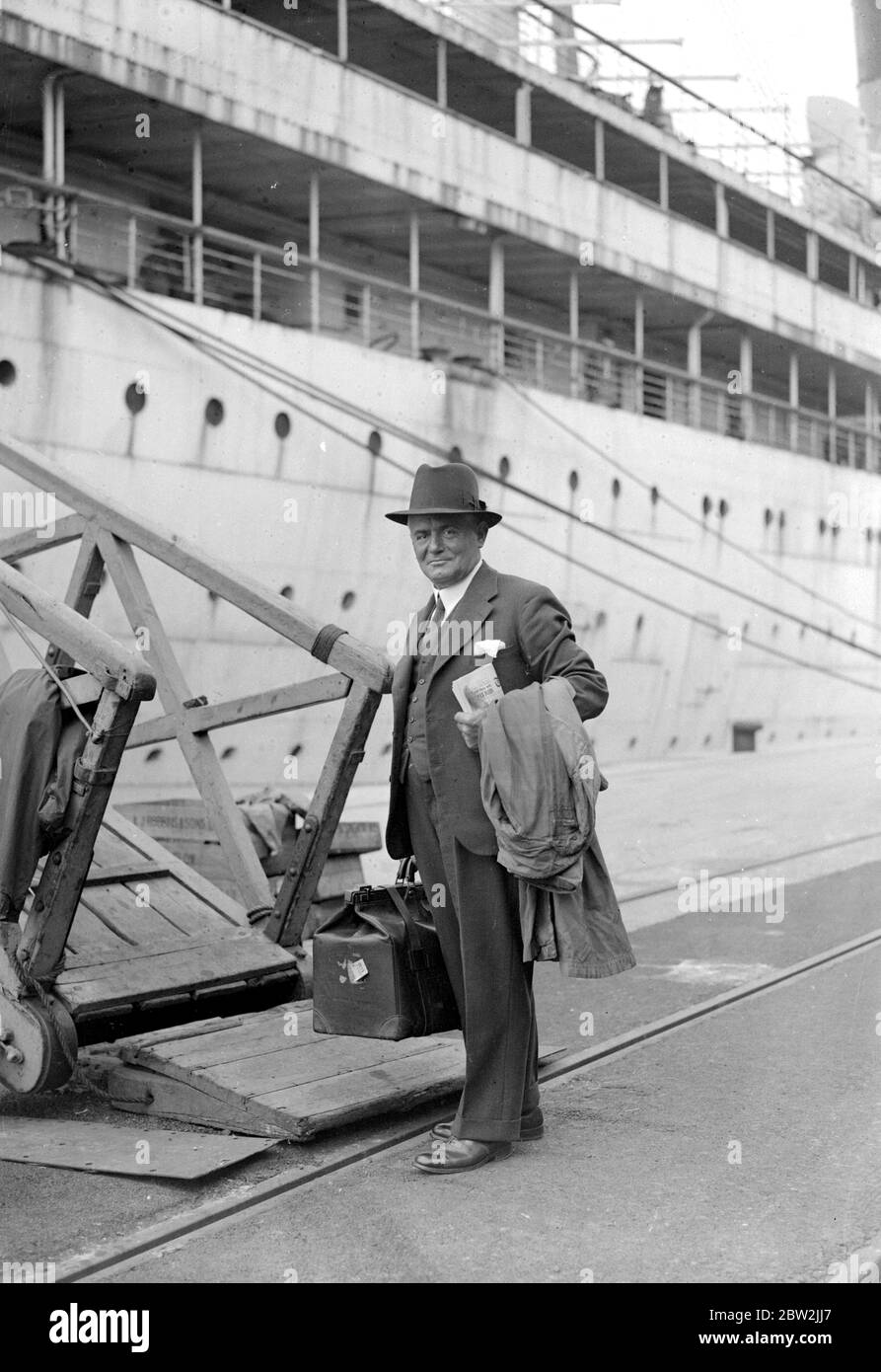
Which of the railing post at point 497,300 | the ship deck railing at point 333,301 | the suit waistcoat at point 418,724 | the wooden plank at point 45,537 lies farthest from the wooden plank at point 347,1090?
the railing post at point 497,300

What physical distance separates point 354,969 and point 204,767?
1711 millimetres

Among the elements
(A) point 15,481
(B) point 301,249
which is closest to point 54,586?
(A) point 15,481

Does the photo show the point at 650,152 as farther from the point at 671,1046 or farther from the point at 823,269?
the point at 671,1046

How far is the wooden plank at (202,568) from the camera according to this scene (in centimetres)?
534

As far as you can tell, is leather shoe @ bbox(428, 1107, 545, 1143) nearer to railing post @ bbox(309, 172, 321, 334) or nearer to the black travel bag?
the black travel bag

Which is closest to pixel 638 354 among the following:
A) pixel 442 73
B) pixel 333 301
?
pixel 442 73

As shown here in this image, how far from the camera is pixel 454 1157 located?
4168mm

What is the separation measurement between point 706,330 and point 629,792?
494 inches

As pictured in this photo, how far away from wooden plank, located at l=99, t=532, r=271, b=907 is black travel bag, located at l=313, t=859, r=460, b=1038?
57.0 inches

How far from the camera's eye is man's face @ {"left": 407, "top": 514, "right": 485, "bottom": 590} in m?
4.43

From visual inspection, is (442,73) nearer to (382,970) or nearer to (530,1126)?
(382,970)

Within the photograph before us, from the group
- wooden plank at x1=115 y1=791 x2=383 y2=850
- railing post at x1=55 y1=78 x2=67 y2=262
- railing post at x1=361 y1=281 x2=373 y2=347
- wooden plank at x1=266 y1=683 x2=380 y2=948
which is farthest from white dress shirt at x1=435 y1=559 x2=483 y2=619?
railing post at x1=361 y1=281 x2=373 y2=347
